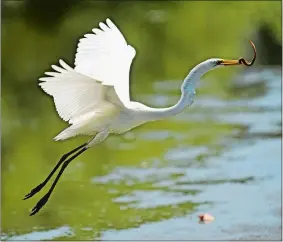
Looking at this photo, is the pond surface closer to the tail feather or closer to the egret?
the egret

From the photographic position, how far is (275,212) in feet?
24.5

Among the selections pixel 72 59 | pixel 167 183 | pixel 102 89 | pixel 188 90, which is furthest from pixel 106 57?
pixel 72 59

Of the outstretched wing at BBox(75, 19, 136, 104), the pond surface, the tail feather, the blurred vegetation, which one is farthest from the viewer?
the blurred vegetation

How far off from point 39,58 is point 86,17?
4.05 meters

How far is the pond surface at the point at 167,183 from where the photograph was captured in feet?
23.4

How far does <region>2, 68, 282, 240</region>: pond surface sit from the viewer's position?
7145 millimetres

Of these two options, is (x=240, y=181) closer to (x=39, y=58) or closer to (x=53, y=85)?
(x=53, y=85)

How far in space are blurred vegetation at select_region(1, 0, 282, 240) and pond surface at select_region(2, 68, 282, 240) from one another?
0.03m

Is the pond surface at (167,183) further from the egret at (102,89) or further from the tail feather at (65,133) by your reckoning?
Answer: the tail feather at (65,133)

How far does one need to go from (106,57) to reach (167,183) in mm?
3080

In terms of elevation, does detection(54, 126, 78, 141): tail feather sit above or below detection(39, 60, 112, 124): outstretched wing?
below

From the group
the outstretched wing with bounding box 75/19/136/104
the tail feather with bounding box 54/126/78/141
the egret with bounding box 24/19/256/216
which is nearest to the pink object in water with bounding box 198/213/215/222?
the egret with bounding box 24/19/256/216

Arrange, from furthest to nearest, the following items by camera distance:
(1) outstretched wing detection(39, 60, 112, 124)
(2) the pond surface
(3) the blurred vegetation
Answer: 1. (3) the blurred vegetation
2. (2) the pond surface
3. (1) outstretched wing detection(39, 60, 112, 124)

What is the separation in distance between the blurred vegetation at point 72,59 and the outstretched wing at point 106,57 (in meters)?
2.12
